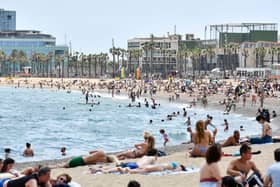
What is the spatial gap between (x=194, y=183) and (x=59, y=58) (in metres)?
153

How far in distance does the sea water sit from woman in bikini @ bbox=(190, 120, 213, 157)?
32.4ft

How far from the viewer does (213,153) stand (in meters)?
9.87

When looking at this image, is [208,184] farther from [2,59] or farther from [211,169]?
[2,59]

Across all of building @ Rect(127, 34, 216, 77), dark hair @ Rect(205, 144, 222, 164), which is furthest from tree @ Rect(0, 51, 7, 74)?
dark hair @ Rect(205, 144, 222, 164)

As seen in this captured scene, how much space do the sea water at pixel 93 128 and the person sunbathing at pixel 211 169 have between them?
610 inches

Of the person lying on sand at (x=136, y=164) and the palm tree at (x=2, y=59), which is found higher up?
the palm tree at (x=2, y=59)

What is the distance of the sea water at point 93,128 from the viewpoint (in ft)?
105

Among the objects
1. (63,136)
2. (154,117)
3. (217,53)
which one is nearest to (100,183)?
(63,136)

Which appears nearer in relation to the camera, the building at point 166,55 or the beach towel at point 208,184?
→ the beach towel at point 208,184

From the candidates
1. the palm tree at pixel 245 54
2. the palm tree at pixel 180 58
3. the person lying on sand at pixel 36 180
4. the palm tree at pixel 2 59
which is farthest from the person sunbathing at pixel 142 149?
the palm tree at pixel 2 59

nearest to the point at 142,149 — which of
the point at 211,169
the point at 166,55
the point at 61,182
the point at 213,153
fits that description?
the point at 61,182

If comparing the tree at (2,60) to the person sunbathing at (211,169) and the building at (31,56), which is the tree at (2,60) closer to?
the building at (31,56)

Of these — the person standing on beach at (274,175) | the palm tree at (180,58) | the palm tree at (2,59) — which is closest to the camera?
the person standing on beach at (274,175)

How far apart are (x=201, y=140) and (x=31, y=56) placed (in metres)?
162
